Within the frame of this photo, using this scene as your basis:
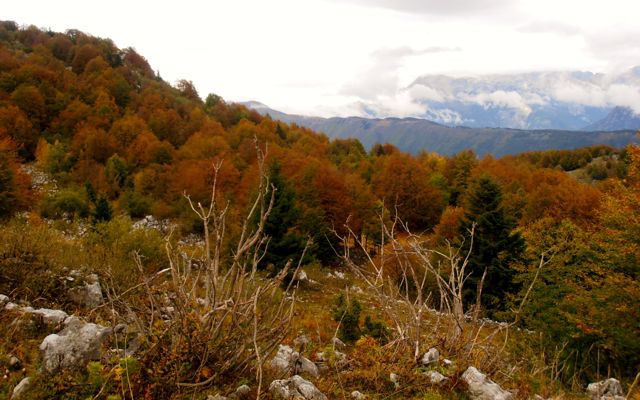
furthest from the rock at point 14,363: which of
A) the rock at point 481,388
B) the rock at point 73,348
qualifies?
the rock at point 481,388

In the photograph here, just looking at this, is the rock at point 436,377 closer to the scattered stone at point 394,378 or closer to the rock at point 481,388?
the rock at point 481,388

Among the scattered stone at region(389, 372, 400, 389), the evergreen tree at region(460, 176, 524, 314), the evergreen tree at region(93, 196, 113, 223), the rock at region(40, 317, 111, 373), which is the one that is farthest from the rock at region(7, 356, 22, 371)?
the evergreen tree at region(93, 196, 113, 223)

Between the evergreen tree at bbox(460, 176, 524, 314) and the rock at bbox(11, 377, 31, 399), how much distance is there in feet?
79.2

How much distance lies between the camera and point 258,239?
4.70 m

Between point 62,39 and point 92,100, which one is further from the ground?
point 62,39

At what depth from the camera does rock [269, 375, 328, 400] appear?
358 centimetres

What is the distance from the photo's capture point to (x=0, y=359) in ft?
12.1

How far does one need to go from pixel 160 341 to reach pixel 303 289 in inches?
733

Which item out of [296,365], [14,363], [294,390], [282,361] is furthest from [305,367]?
[14,363]

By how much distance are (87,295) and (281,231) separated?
1819 cm

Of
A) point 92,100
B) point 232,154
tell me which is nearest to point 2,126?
point 92,100

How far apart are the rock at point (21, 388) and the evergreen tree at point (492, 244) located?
24.1m

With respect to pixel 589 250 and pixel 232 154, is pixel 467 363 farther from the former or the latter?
pixel 232 154

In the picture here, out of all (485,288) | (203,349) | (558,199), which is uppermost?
(203,349)
